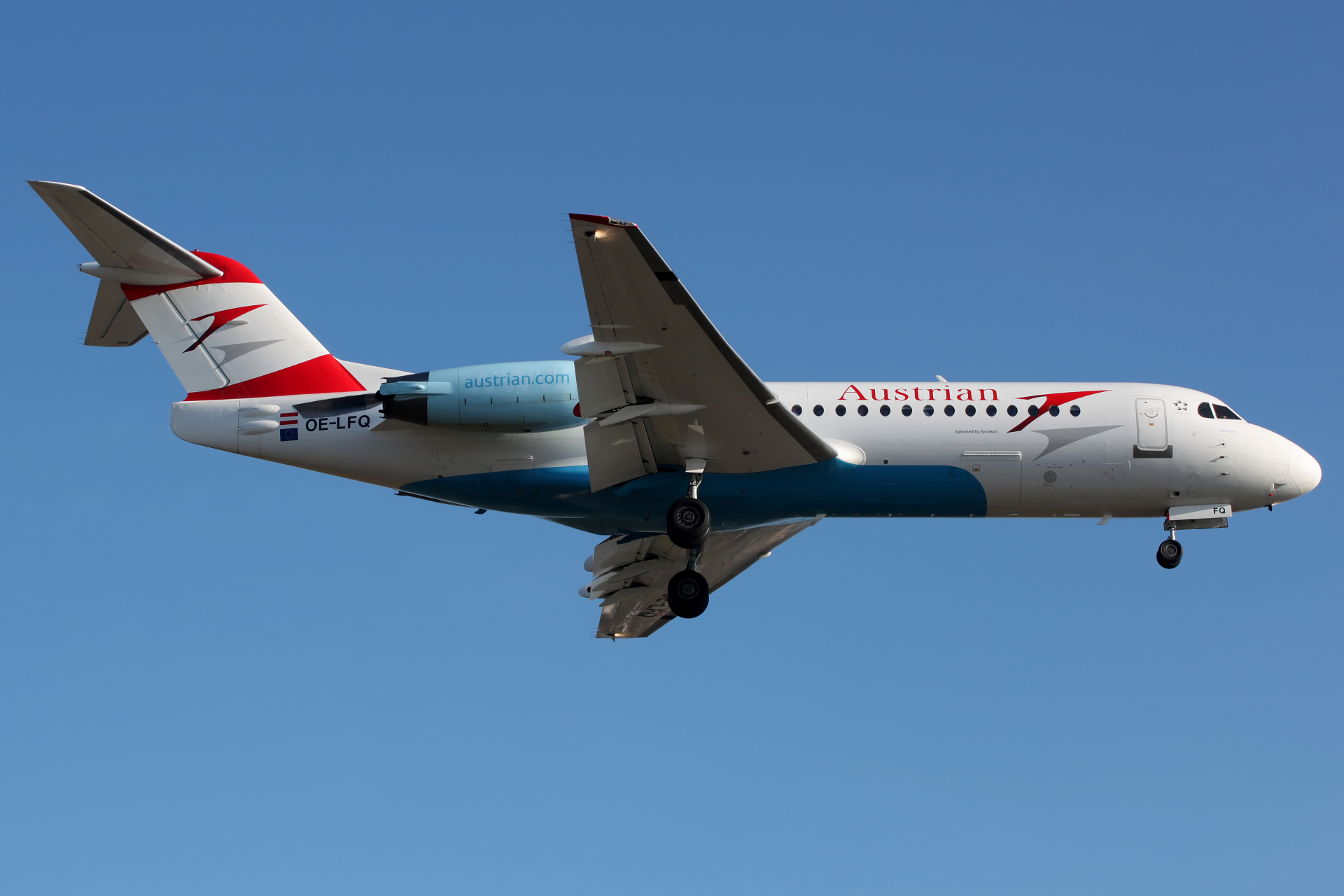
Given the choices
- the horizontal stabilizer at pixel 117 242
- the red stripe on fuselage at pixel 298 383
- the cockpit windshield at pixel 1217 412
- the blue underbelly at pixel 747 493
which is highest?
the horizontal stabilizer at pixel 117 242

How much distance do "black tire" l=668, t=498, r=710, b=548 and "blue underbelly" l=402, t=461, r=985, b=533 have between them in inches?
22.6

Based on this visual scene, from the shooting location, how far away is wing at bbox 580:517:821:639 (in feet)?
84.1

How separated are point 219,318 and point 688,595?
32.5 feet

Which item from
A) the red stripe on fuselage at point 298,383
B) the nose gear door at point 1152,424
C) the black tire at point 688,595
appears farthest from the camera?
the nose gear door at point 1152,424

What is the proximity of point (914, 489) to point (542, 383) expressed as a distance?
265 inches

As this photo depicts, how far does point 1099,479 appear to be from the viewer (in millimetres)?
23219

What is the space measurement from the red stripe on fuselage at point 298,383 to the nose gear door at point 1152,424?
14.2 metres

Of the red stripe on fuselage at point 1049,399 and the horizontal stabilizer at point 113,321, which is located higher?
the horizontal stabilizer at point 113,321

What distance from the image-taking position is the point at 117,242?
74.9 ft

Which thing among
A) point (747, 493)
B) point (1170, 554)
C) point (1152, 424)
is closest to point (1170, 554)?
point (1170, 554)

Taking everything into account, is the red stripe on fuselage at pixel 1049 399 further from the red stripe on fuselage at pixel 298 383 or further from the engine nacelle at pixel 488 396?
the red stripe on fuselage at pixel 298 383

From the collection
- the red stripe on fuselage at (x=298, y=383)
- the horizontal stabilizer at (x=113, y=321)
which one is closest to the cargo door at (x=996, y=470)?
the red stripe on fuselage at (x=298, y=383)

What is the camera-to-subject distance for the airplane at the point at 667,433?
70.1ft

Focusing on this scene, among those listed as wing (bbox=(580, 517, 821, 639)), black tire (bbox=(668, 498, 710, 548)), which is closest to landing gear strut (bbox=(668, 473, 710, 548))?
black tire (bbox=(668, 498, 710, 548))
